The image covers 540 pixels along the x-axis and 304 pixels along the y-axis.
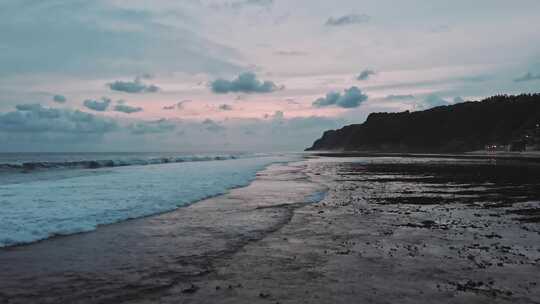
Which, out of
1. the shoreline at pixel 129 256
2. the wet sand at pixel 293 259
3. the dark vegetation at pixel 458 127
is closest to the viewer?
the wet sand at pixel 293 259

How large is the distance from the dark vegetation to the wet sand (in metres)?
111

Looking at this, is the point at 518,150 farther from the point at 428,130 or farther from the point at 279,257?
the point at 279,257

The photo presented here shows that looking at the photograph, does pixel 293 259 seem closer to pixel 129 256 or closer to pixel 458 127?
pixel 129 256

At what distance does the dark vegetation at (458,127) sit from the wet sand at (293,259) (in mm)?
110705

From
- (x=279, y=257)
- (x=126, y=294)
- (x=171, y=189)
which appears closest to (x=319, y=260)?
(x=279, y=257)

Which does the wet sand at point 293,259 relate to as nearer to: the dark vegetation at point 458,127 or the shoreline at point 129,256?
the shoreline at point 129,256

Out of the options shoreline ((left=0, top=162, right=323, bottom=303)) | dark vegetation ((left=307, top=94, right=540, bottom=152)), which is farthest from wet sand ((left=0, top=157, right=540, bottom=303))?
dark vegetation ((left=307, top=94, right=540, bottom=152))

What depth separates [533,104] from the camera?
468 feet

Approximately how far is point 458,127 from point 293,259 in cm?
16602

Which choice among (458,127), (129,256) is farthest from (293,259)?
(458,127)

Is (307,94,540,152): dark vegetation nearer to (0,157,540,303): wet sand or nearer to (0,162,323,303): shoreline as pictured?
(0,157,540,303): wet sand

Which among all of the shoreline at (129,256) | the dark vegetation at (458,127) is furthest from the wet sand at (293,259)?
the dark vegetation at (458,127)

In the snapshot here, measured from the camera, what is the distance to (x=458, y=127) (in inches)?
6102

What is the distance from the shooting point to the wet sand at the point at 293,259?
240 inches
